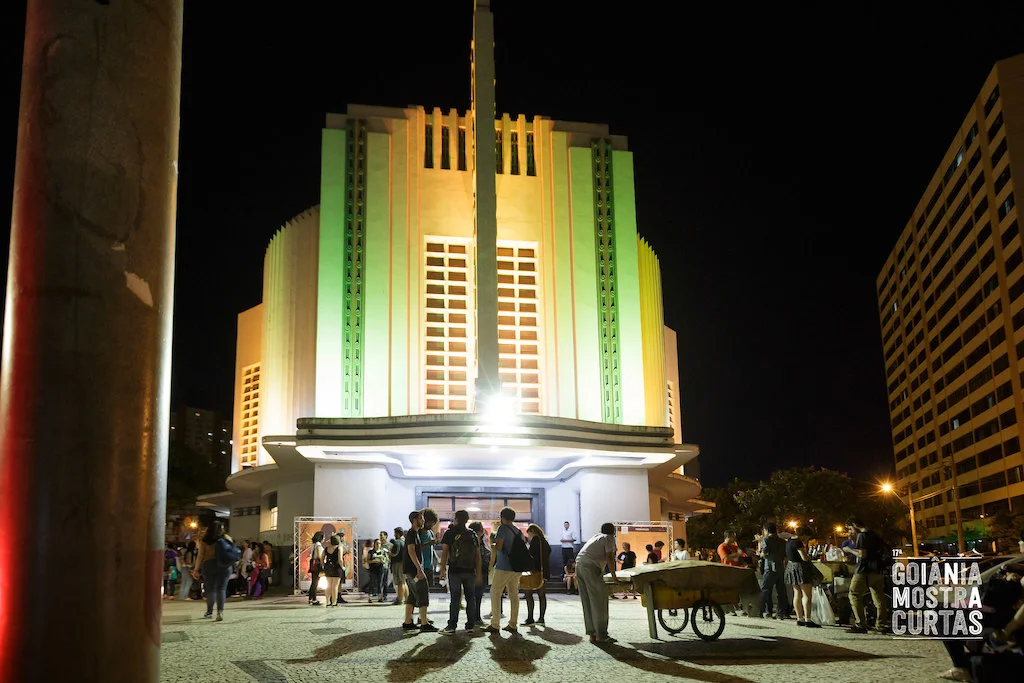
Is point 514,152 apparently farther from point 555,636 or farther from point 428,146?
point 555,636

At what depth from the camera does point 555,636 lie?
12227mm

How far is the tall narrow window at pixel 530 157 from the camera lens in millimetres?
31266

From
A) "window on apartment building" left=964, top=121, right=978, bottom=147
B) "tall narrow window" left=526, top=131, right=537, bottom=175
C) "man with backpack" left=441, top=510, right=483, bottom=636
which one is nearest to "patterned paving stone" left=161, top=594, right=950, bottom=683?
"man with backpack" left=441, top=510, right=483, bottom=636

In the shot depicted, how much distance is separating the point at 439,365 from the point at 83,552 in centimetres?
2508

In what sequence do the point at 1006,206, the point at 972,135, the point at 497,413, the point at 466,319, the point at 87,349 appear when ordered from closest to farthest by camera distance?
the point at 87,349 → the point at 497,413 → the point at 466,319 → the point at 1006,206 → the point at 972,135

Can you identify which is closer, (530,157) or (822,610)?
(822,610)

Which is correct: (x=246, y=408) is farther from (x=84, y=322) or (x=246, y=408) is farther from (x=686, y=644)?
(x=84, y=322)

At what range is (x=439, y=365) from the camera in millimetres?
28875

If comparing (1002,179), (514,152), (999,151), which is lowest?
(514,152)

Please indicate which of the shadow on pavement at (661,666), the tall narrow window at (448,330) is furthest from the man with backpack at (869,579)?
the tall narrow window at (448,330)

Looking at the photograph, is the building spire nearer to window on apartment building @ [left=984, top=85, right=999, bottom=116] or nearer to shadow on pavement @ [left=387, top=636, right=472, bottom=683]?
shadow on pavement @ [left=387, top=636, right=472, bottom=683]

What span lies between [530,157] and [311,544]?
14992mm

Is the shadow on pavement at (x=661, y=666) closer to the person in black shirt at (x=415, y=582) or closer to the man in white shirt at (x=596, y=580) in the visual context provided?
the man in white shirt at (x=596, y=580)

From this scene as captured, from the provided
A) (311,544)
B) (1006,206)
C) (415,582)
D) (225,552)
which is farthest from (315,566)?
(1006,206)
